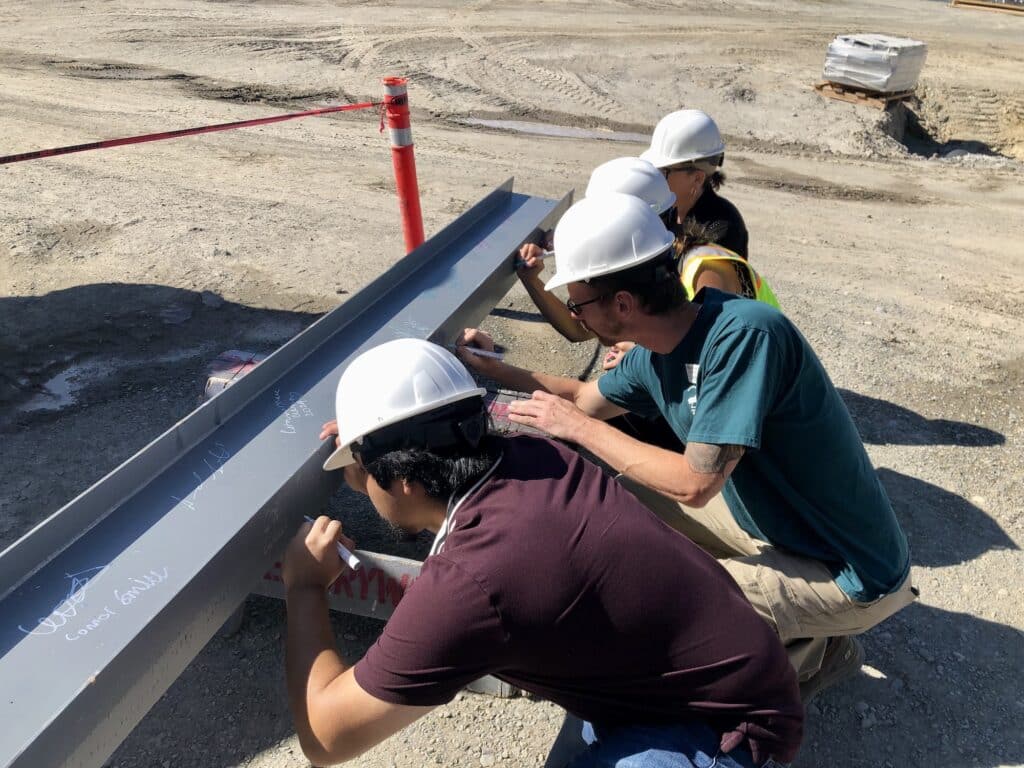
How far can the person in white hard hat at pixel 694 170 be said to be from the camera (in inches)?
157

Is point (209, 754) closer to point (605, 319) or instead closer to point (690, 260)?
point (605, 319)

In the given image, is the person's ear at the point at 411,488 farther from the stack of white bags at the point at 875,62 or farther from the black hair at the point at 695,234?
the stack of white bags at the point at 875,62

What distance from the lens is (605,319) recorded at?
2.74 meters

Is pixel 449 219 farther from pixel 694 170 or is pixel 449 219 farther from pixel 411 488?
pixel 411 488

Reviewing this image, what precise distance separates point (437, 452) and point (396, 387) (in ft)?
0.65

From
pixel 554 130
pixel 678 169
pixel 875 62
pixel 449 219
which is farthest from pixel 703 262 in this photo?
pixel 875 62

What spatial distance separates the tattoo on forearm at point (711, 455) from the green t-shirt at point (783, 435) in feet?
0.09

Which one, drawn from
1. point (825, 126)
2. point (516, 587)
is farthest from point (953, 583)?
point (825, 126)

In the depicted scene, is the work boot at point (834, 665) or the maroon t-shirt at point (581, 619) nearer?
the maroon t-shirt at point (581, 619)

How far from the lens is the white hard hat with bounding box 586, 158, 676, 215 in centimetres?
359

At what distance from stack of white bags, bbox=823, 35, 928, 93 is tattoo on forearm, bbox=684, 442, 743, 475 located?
39.0 ft

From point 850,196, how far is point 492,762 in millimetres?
8183

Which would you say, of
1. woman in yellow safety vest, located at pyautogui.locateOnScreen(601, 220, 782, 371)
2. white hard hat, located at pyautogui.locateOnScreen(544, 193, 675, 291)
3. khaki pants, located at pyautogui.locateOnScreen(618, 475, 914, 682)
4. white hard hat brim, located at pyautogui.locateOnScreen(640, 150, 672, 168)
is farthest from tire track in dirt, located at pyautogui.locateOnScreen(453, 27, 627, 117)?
khaki pants, located at pyautogui.locateOnScreen(618, 475, 914, 682)

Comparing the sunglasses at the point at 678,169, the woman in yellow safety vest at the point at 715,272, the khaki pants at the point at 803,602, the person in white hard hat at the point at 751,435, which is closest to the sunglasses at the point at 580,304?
the person in white hard hat at the point at 751,435
